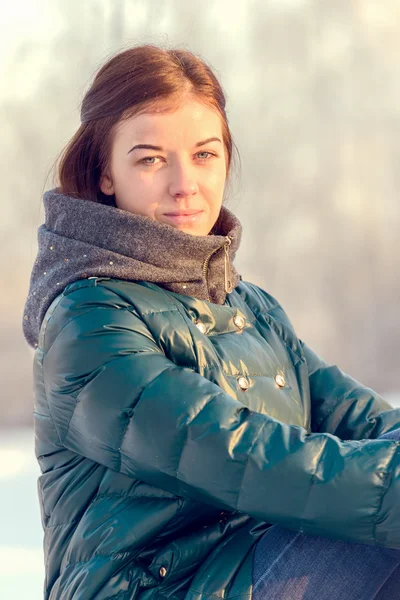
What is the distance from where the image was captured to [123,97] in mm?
1528

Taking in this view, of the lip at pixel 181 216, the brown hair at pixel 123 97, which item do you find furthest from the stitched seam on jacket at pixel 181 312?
the brown hair at pixel 123 97

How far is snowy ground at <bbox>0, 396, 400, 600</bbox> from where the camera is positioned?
214 cm

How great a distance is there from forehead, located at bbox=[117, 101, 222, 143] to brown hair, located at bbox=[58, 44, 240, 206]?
0.01 metres

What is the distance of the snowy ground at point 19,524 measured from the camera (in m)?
2.14

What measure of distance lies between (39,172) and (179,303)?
2587mm

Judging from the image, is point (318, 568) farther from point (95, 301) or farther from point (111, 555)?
point (95, 301)

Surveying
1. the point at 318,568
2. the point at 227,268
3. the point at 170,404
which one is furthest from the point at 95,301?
the point at 318,568

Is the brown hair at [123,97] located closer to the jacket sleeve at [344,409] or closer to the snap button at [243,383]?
the snap button at [243,383]

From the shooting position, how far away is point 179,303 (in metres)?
1.46

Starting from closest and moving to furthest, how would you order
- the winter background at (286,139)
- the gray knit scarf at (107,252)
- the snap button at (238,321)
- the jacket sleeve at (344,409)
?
the gray knit scarf at (107,252) → the snap button at (238,321) → the jacket sleeve at (344,409) → the winter background at (286,139)

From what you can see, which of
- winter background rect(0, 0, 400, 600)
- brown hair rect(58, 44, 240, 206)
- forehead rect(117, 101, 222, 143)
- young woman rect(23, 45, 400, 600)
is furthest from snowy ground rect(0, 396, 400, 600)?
forehead rect(117, 101, 222, 143)

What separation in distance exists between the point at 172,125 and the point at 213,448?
0.62 metres

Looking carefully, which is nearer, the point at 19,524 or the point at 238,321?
the point at 238,321

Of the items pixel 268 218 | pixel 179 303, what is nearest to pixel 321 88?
pixel 268 218
